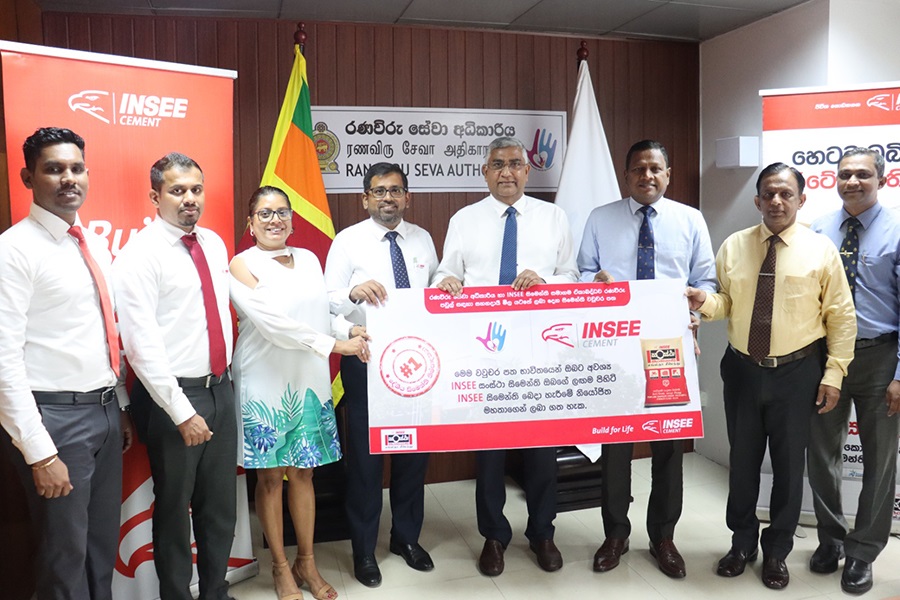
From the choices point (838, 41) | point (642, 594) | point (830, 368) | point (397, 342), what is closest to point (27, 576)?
point (397, 342)

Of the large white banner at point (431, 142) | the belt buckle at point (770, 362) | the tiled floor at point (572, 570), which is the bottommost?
the tiled floor at point (572, 570)

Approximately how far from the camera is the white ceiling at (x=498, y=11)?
3.72 meters

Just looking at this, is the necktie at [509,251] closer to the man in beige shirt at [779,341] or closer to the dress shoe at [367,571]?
the man in beige shirt at [779,341]

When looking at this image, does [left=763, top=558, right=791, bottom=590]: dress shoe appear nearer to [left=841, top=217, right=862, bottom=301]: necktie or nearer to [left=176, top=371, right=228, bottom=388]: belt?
[left=841, top=217, right=862, bottom=301]: necktie

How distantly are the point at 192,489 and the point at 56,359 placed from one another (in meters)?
0.72

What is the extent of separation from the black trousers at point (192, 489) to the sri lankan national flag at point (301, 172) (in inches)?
40.6

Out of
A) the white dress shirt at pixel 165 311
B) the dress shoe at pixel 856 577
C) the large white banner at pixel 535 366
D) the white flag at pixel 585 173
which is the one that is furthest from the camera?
the white flag at pixel 585 173

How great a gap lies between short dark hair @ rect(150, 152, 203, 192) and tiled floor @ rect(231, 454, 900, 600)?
1.70 metres

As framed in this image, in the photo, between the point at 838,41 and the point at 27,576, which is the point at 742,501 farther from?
the point at 27,576

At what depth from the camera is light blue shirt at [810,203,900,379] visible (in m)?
3.04

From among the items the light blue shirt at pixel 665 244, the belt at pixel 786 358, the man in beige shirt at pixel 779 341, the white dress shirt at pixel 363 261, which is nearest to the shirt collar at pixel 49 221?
the white dress shirt at pixel 363 261

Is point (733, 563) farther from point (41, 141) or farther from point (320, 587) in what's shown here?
point (41, 141)

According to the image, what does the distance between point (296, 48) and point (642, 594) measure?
10.1 feet

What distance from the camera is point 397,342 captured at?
289 cm
